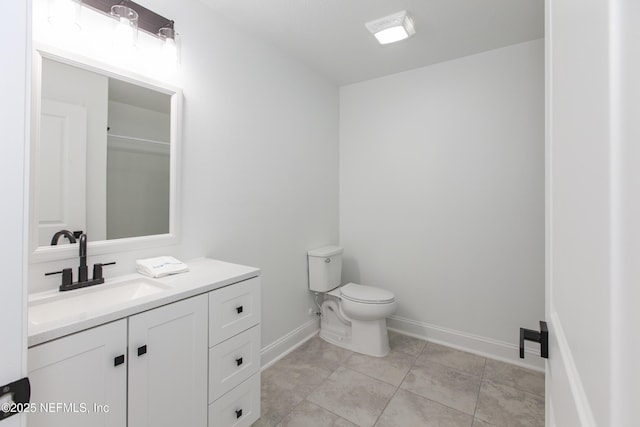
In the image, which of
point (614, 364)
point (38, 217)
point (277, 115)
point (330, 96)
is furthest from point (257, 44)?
point (614, 364)

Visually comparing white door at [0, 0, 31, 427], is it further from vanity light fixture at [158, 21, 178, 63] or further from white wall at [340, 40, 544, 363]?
white wall at [340, 40, 544, 363]

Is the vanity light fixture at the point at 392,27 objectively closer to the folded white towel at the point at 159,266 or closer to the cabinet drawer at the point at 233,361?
the folded white towel at the point at 159,266

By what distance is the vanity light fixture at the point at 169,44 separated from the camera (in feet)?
5.16

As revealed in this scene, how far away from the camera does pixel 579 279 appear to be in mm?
412

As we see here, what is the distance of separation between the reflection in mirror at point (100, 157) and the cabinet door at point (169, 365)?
588mm

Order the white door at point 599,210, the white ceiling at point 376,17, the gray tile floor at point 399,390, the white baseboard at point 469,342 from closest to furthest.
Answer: the white door at point 599,210 < the gray tile floor at point 399,390 < the white ceiling at point 376,17 < the white baseboard at point 469,342

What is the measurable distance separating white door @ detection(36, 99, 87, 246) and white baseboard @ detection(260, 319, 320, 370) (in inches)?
60.2

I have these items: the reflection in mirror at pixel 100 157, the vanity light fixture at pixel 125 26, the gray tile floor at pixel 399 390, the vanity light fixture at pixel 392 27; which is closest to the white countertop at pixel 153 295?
the reflection in mirror at pixel 100 157

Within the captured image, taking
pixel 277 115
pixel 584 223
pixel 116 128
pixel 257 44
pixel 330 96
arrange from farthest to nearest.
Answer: pixel 330 96 < pixel 277 115 < pixel 257 44 < pixel 116 128 < pixel 584 223

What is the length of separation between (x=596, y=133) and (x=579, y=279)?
0.21 metres

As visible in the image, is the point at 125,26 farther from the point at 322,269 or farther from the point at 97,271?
the point at 322,269

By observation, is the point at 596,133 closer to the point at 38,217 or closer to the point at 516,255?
the point at 38,217

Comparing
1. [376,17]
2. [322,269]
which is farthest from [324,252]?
[376,17]

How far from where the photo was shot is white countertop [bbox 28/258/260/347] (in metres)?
0.89
